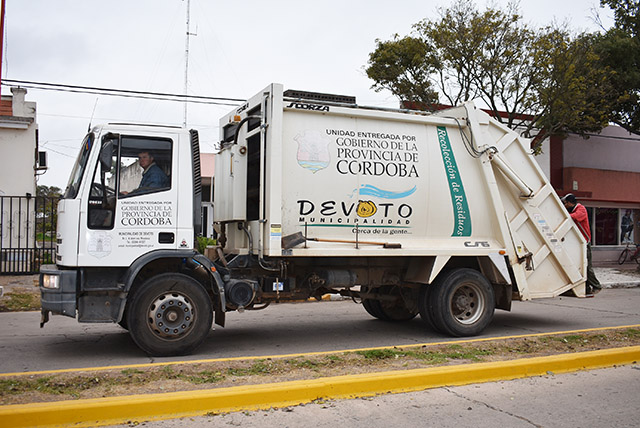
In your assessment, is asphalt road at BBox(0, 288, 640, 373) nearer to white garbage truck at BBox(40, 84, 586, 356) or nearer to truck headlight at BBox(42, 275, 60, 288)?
white garbage truck at BBox(40, 84, 586, 356)

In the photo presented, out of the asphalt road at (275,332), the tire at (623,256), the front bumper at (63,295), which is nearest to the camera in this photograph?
the front bumper at (63,295)

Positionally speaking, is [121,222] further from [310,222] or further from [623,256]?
[623,256]

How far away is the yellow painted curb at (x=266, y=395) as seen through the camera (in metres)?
4.61

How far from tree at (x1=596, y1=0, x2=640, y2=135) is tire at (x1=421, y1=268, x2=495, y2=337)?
1322 centimetres

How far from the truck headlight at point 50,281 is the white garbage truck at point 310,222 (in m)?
0.02

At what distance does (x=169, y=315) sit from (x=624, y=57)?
60.2ft

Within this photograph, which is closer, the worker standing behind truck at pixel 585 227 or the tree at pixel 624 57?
the worker standing behind truck at pixel 585 227

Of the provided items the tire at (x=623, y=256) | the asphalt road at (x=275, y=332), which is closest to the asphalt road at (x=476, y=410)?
the asphalt road at (x=275, y=332)

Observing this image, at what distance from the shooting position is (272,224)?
732 centimetres

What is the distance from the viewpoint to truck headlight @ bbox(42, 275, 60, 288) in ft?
21.8

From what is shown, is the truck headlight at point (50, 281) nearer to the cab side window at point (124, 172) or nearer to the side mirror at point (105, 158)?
the cab side window at point (124, 172)

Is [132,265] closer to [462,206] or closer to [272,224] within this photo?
[272,224]

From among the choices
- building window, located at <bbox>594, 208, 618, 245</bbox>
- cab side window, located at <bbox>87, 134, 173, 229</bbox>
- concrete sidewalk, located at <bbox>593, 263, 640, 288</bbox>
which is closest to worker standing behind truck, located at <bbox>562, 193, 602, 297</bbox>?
cab side window, located at <bbox>87, 134, 173, 229</bbox>

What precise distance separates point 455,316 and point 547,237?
1.96 metres
